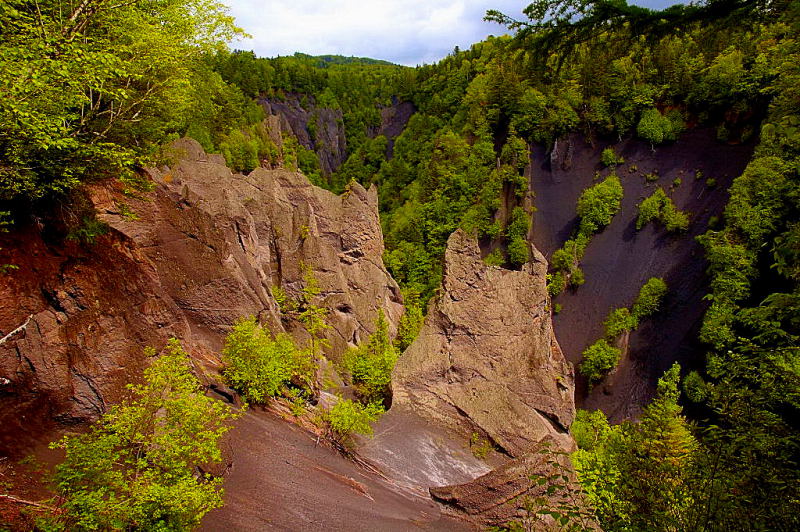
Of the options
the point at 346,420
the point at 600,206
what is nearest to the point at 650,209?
the point at 600,206

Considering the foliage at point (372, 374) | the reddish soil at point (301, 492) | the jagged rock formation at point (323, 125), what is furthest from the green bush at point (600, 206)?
the jagged rock formation at point (323, 125)

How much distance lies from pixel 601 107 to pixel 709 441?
49.2m

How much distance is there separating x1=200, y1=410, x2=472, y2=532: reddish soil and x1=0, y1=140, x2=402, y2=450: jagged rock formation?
321cm

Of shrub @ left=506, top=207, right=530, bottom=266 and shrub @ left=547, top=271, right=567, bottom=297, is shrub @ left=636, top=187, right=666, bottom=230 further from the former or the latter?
shrub @ left=506, top=207, right=530, bottom=266

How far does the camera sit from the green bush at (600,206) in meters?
40.5

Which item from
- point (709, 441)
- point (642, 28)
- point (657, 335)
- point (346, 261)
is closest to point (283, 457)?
point (709, 441)

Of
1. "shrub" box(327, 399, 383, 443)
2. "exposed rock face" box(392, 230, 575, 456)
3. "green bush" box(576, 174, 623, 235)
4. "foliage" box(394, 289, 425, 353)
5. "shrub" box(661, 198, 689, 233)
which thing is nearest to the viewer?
"shrub" box(327, 399, 383, 443)

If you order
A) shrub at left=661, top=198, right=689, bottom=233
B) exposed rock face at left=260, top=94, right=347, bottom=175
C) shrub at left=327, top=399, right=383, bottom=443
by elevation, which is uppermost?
exposed rock face at left=260, top=94, right=347, bottom=175

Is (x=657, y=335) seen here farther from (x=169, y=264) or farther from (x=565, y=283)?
(x=169, y=264)

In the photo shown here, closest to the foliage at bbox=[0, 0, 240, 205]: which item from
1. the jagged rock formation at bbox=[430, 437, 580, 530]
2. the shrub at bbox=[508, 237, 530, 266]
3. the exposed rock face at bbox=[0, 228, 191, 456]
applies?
the exposed rock face at bbox=[0, 228, 191, 456]

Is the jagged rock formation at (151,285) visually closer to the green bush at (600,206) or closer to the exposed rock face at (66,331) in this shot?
the exposed rock face at (66,331)

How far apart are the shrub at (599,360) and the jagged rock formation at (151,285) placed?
61.0ft

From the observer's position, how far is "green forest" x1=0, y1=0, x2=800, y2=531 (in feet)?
15.1

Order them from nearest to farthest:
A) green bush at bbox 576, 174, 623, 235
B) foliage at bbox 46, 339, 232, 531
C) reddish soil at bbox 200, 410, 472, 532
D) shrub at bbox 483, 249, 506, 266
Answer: foliage at bbox 46, 339, 232, 531 → reddish soil at bbox 200, 410, 472, 532 → green bush at bbox 576, 174, 623, 235 → shrub at bbox 483, 249, 506, 266
